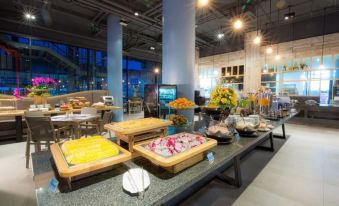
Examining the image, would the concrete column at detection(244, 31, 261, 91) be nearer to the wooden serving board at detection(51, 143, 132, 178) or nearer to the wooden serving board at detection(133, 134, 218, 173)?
the wooden serving board at detection(133, 134, 218, 173)

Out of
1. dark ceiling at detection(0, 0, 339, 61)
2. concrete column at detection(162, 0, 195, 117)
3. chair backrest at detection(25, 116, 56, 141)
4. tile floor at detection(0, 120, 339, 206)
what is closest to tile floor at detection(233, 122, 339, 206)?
tile floor at detection(0, 120, 339, 206)

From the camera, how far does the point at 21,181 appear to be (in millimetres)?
2320

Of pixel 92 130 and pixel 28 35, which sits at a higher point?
pixel 28 35

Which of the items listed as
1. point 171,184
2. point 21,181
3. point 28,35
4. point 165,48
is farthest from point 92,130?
point 28,35

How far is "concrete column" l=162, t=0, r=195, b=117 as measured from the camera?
3.59 meters

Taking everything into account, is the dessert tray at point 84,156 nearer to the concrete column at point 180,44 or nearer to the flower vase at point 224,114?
the flower vase at point 224,114

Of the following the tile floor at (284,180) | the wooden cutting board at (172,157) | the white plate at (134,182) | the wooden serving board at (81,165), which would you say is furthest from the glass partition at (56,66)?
the white plate at (134,182)

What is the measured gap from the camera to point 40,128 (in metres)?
2.60

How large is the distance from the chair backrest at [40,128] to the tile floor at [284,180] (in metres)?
0.56

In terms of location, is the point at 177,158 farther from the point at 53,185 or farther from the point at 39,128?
the point at 39,128

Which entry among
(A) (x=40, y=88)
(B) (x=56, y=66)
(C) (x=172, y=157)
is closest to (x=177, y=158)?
(C) (x=172, y=157)

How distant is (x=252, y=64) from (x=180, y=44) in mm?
7300

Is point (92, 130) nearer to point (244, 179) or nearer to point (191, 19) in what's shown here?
point (244, 179)

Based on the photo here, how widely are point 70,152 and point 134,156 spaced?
1.26 ft
